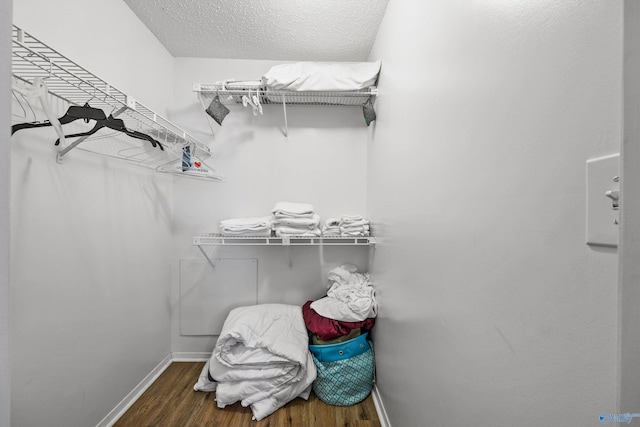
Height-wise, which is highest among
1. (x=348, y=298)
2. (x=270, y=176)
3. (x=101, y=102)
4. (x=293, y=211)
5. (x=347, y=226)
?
(x=101, y=102)

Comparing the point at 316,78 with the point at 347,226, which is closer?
the point at 316,78

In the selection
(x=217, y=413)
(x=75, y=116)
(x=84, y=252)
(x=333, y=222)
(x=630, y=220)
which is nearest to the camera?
(x=630, y=220)

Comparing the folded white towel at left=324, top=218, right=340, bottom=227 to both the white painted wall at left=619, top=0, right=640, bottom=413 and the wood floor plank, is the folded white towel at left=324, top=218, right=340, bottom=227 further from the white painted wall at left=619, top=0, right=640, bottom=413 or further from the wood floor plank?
the white painted wall at left=619, top=0, right=640, bottom=413

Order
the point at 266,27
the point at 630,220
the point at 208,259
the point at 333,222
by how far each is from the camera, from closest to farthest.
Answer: the point at 630,220 → the point at 266,27 → the point at 333,222 → the point at 208,259

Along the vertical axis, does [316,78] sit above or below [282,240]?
above

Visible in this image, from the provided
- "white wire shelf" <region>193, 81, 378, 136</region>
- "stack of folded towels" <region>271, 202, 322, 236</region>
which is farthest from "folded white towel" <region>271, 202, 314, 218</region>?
"white wire shelf" <region>193, 81, 378, 136</region>

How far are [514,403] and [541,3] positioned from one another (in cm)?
76

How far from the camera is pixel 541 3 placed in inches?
17.8

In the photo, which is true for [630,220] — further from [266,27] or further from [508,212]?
[266,27]

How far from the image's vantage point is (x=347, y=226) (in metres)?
1.76

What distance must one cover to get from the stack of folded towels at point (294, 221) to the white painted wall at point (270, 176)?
0.73 ft

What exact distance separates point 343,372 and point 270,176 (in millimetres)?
1406

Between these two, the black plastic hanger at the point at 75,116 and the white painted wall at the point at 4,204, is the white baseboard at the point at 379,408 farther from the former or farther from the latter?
the black plastic hanger at the point at 75,116

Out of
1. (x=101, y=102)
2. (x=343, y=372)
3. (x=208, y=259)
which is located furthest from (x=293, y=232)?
(x=101, y=102)
